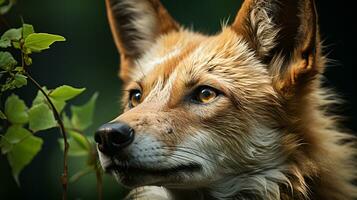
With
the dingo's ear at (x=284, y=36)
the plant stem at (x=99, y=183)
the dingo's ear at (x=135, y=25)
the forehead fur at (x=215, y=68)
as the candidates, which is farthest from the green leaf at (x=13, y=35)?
the dingo's ear at (x=135, y=25)

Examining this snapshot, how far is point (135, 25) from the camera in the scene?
20.1ft

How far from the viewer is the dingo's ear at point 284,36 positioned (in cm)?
480

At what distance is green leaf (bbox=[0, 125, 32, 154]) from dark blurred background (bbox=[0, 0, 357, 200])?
4.63 meters

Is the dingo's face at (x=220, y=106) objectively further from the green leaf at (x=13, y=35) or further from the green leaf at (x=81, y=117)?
the green leaf at (x=13, y=35)

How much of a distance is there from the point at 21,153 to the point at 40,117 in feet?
0.82

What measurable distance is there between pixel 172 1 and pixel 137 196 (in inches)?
218

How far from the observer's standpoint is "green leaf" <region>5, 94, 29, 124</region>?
164 inches

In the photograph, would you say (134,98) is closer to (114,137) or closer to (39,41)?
(114,137)

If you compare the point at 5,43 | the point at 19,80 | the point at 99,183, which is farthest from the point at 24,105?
the point at 99,183

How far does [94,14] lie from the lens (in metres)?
10.4

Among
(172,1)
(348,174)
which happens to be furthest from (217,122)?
(172,1)

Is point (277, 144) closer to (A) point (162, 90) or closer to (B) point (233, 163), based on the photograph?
(B) point (233, 163)

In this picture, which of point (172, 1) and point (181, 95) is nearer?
point (181, 95)

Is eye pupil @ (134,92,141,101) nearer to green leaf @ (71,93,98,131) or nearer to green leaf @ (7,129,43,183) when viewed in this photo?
green leaf @ (71,93,98,131)
